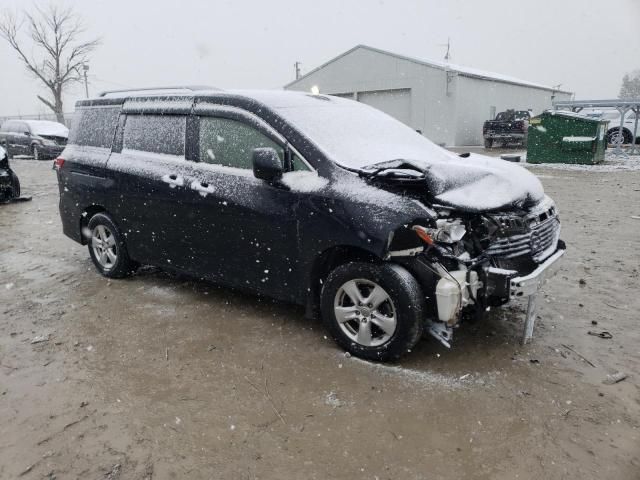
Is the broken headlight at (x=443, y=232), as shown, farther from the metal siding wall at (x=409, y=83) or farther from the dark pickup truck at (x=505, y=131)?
the metal siding wall at (x=409, y=83)

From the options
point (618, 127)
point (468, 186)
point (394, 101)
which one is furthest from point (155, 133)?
point (394, 101)

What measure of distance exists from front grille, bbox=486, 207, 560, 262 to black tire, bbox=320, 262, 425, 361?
1.94 ft

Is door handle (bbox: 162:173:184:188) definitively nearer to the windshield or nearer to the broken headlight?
the windshield

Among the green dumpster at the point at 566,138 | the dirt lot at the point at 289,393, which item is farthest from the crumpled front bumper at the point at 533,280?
the green dumpster at the point at 566,138

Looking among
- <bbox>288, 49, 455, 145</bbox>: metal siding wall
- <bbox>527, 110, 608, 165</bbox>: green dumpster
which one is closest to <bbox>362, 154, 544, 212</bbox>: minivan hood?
<bbox>527, 110, 608, 165</bbox>: green dumpster

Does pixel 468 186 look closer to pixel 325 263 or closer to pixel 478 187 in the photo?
pixel 478 187

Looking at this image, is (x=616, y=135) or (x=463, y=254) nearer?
(x=463, y=254)

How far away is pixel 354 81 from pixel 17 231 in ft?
71.8

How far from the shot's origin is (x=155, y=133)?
4.48 m

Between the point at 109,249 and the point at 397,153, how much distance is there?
3.04 meters

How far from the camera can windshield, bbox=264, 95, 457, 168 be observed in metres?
3.56

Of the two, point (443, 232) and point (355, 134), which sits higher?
point (355, 134)

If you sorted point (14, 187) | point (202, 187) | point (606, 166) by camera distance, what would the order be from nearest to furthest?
1. point (202, 187)
2. point (14, 187)
3. point (606, 166)

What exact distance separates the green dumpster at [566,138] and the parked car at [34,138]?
16.9m
